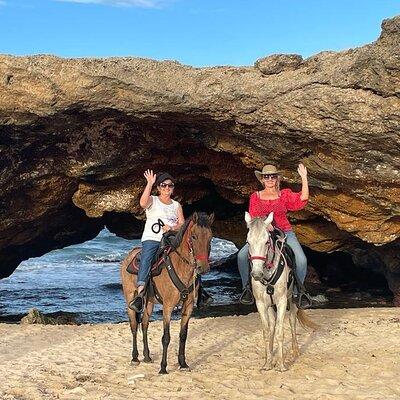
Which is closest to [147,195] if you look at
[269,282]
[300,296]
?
[269,282]

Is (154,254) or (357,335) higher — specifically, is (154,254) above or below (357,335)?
above

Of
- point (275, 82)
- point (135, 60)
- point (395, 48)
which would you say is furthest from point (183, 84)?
point (395, 48)

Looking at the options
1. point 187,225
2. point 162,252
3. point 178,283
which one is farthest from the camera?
point 162,252

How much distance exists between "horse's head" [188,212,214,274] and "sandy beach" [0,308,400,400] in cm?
173

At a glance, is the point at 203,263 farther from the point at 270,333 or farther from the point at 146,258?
the point at 270,333

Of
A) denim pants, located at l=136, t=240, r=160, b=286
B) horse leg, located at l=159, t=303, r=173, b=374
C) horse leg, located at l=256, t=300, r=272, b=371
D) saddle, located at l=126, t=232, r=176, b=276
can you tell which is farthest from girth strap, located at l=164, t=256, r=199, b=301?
horse leg, located at l=256, t=300, r=272, b=371

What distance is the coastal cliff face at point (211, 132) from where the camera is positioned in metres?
11.4

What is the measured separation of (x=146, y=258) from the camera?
9312mm

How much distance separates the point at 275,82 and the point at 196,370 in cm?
602

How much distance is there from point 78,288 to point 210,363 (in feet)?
58.3

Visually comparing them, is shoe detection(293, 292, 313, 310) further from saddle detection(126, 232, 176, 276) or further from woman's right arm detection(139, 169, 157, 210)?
woman's right arm detection(139, 169, 157, 210)

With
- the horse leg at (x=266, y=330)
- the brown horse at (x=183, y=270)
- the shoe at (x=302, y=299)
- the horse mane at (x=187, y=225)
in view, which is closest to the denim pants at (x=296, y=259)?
the shoe at (x=302, y=299)

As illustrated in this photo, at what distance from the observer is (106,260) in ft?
138

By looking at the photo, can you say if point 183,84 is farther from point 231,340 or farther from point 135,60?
point 231,340
